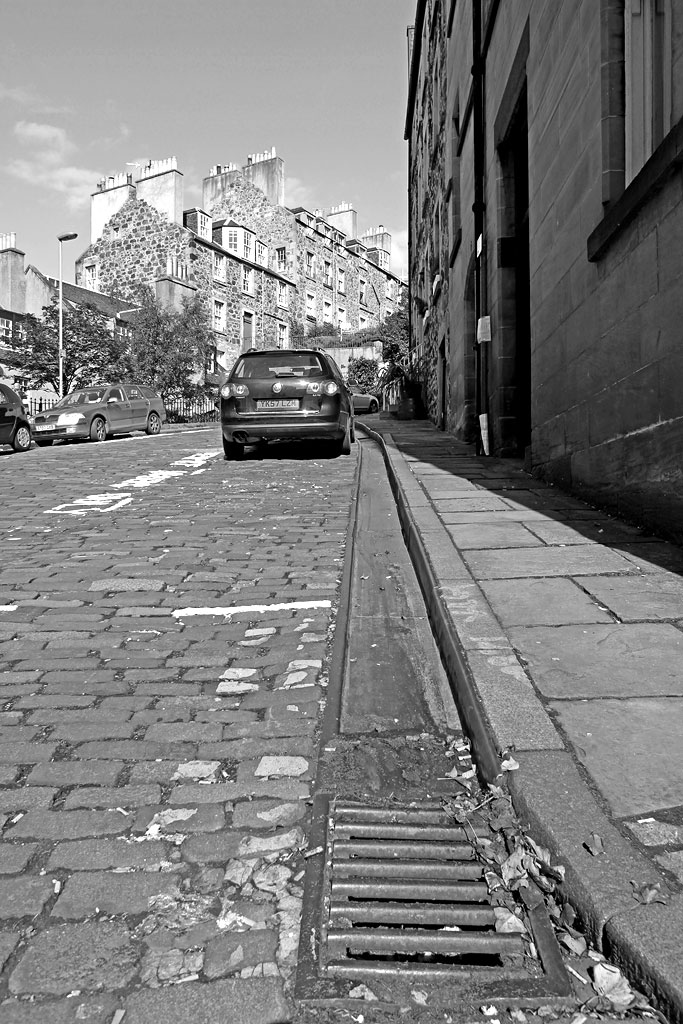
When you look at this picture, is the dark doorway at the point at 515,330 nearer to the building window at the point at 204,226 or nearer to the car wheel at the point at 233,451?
the car wheel at the point at 233,451

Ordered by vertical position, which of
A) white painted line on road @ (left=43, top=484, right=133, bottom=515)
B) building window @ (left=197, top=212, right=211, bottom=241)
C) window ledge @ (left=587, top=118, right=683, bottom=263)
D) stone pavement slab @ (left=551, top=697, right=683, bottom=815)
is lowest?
stone pavement slab @ (left=551, top=697, right=683, bottom=815)

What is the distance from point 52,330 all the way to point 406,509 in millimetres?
28044

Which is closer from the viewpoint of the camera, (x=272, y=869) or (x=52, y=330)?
(x=272, y=869)

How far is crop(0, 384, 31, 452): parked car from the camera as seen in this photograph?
16.0 m

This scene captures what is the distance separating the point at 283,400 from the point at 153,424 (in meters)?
12.8

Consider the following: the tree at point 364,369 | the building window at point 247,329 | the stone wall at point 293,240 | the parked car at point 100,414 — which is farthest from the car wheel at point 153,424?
the stone wall at point 293,240

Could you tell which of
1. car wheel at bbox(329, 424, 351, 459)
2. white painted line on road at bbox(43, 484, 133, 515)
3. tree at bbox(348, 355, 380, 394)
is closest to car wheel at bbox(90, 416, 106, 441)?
car wheel at bbox(329, 424, 351, 459)

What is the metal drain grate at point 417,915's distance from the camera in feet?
5.17

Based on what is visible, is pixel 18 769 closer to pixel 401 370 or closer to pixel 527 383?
pixel 527 383

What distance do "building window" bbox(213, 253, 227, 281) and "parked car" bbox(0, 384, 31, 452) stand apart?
27.5 m

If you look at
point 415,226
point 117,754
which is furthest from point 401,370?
point 117,754

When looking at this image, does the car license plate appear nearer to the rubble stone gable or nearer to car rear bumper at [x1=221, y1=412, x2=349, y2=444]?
car rear bumper at [x1=221, y1=412, x2=349, y2=444]

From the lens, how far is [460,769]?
8.07 feet

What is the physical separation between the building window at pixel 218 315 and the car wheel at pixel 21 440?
26.2 meters
